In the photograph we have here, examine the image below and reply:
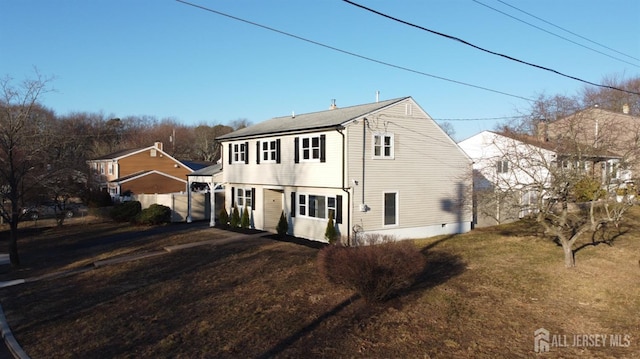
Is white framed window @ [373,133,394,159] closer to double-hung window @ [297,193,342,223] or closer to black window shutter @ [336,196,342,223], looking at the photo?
black window shutter @ [336,196,342,223]

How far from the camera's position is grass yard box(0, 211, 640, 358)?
7.68 meters

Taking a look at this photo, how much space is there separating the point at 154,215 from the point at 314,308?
20.4m

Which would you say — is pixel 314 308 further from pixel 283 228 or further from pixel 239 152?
pixel 239 152

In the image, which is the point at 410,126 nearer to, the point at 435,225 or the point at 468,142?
the point at 435,225

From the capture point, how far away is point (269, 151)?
74.8ft

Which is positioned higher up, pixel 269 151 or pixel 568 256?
pixel 269 151

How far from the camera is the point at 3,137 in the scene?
54.6 ft

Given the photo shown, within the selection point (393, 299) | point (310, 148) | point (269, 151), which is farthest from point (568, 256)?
point (269, 151)

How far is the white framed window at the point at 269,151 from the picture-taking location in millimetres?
22289

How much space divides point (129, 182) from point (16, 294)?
3290 cm

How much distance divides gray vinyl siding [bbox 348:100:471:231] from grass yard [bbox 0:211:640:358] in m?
4.00

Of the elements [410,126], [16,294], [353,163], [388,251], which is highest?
[410,126]

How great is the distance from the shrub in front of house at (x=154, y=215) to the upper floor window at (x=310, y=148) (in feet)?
37.7

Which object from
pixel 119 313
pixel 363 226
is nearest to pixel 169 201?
pixel 363 226
